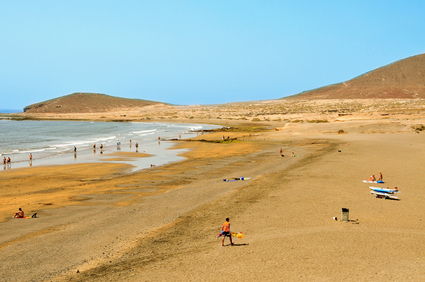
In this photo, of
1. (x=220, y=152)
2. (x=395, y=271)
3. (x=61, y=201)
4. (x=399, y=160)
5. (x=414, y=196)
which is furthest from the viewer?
(x=220, y=152)

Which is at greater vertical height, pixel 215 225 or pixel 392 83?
pixel 392 83

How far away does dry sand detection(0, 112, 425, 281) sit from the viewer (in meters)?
9.66

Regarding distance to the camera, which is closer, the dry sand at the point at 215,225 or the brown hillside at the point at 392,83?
the dry sand at the point at 215,225

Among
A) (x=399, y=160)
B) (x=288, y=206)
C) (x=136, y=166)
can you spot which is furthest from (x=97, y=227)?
(x=399, y=160)

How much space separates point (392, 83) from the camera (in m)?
166

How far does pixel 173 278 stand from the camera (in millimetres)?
9219

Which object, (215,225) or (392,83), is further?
(392,83)

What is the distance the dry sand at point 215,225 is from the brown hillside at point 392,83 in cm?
12897

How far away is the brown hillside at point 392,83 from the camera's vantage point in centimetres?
14212

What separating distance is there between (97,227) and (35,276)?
166 inches

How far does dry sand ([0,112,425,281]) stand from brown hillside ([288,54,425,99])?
12897 centimetres

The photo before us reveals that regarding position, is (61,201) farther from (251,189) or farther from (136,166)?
(136,166)

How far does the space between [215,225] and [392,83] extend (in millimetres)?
177349

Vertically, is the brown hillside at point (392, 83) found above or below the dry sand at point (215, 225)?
above
